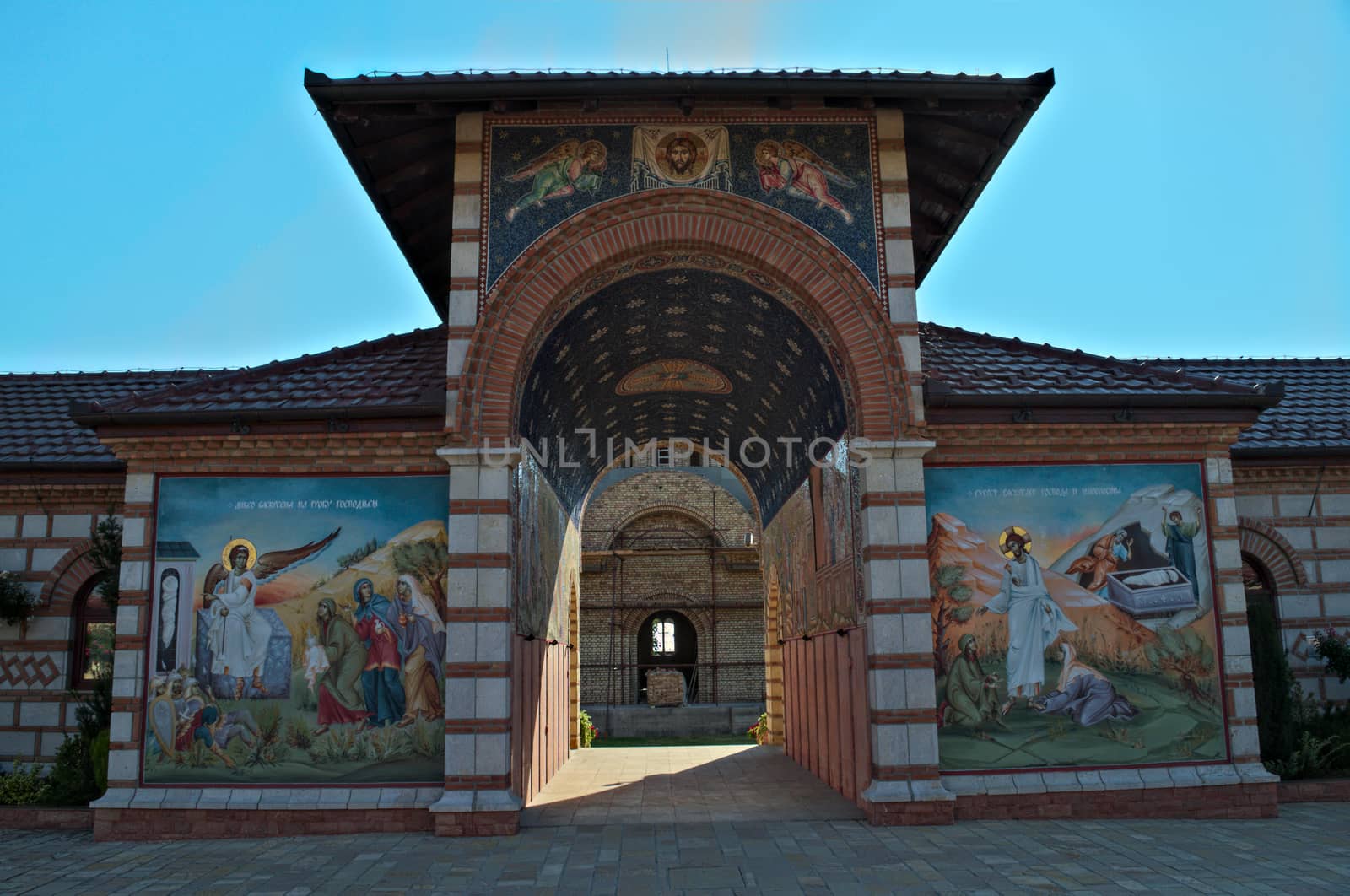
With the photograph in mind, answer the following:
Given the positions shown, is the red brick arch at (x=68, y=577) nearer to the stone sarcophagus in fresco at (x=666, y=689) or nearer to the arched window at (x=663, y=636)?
the stone sarcophagus in fresco at (x=666, y=689)

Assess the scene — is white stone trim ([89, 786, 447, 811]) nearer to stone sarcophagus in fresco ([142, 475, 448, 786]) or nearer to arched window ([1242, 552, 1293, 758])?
stone sarcophagus in fresco ([142, 475, 448, 786])

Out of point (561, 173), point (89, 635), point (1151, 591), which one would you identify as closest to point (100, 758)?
point (89, 635)

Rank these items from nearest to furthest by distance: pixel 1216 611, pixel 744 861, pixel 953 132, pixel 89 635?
pixel 744 861 < pixel 1216 611 < pixel 953 132 < pixel 89 635

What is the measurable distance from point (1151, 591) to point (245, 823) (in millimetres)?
9294

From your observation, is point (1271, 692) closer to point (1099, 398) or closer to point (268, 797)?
point (1099, 398)

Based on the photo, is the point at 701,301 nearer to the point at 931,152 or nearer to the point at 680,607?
the point at 931,152

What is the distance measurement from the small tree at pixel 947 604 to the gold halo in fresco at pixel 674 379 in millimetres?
4622

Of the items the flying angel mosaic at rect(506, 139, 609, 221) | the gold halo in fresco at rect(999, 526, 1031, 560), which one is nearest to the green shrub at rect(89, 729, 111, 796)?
the flying angel mosaic at rect(506, 139, 609, 221)

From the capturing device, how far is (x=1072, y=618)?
10.2 metres

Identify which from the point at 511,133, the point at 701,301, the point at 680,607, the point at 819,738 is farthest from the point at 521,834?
the point at 680,607

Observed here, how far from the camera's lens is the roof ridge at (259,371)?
33.9ft

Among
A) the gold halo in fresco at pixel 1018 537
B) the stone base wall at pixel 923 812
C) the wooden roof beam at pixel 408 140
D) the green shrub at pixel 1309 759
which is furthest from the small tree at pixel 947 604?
the wooden roof beam at pixel 408 140

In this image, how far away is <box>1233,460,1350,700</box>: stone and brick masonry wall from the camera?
1313 cm

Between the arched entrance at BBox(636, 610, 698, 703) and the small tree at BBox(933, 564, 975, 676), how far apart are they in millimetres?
21402
